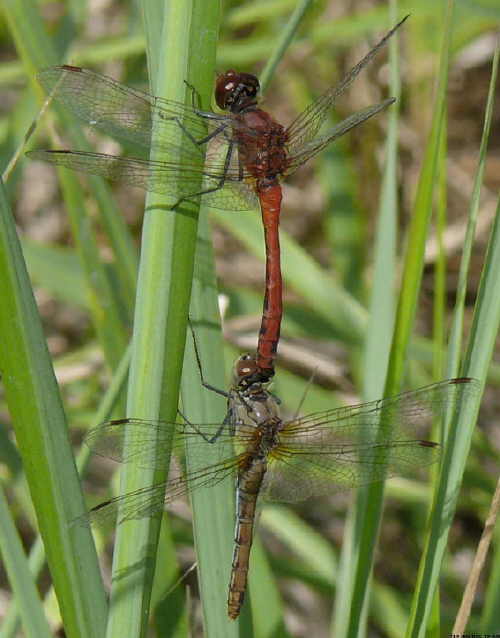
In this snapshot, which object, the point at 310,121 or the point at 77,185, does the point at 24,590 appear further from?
the point at 310,121

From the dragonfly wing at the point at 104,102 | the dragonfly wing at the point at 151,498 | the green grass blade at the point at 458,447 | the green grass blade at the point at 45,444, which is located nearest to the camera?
the green grass blade at the point at 45,444

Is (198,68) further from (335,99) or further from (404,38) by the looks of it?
(404,38)

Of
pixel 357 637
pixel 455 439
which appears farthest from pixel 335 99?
pixel 357 637

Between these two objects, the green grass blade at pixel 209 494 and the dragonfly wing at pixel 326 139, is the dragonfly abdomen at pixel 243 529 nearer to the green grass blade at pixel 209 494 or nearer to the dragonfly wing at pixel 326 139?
the green grass blade at pixel 209 494

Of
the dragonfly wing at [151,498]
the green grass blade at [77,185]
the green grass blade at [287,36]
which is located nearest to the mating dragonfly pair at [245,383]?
the dragonfly wing at [151,498]

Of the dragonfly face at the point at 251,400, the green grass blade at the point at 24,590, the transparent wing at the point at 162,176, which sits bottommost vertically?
the green grass blade at the point at 24,590

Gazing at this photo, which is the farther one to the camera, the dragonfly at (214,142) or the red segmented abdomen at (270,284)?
the red segmented abdomen at (270,284)

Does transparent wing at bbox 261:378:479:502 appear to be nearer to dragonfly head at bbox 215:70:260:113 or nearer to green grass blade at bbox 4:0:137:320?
green grass blade at bbox 4:0:137:320

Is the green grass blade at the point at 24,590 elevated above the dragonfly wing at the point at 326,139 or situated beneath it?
situated beneath

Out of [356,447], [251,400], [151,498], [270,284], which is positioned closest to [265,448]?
[251,400]
